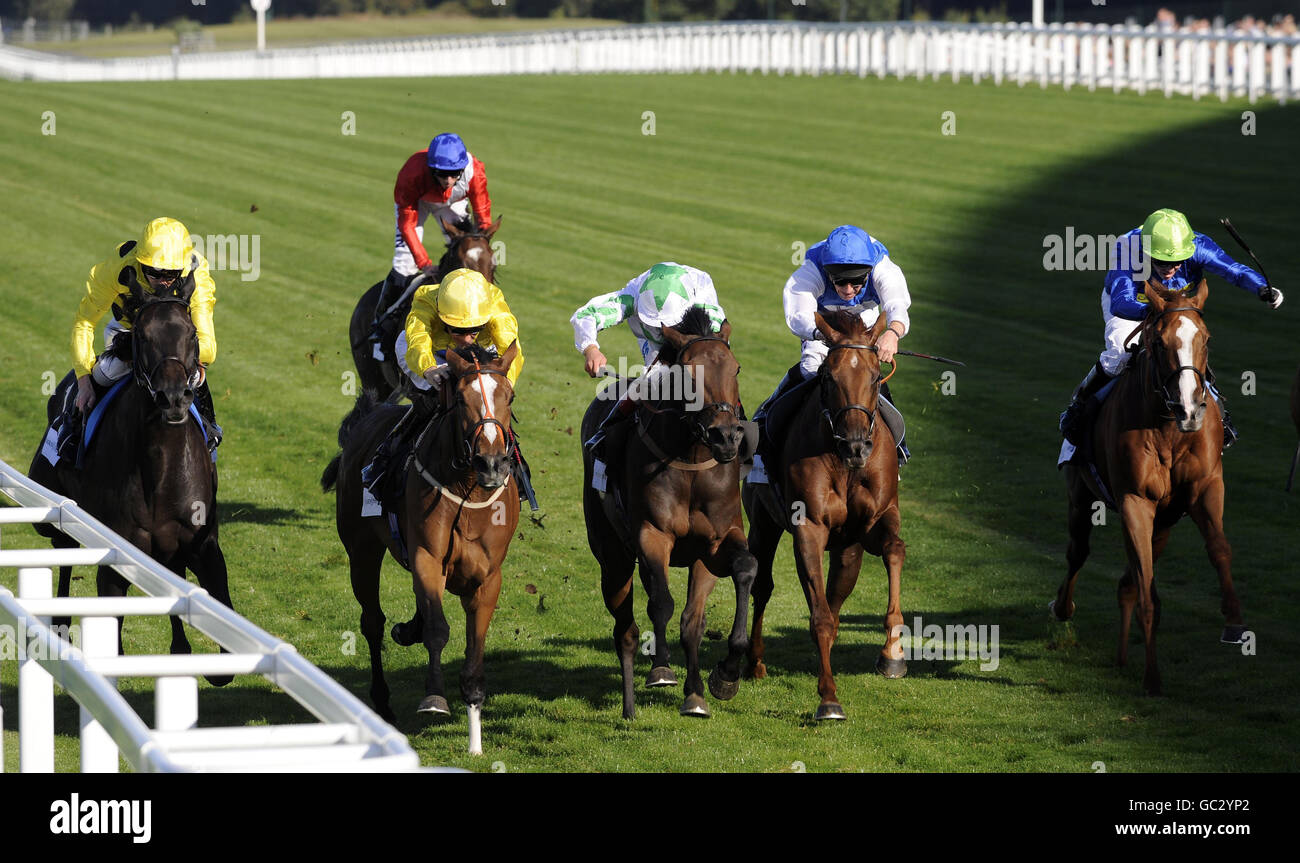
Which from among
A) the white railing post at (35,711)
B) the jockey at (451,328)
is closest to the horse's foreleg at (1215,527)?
the jockey at (451,328)

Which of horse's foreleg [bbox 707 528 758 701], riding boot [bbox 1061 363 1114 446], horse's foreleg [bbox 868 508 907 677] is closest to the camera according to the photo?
horse's foreleg [bbox 707 528 758 701]

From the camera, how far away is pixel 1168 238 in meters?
8.80

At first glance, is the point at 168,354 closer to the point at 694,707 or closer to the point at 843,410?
the point at 694,707

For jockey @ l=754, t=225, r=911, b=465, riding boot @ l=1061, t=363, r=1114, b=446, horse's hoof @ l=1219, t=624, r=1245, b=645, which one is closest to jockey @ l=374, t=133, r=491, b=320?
jockey @ l=754, t=225, r=911, b=465

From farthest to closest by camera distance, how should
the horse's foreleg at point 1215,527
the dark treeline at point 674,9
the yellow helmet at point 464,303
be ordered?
the dark treeline at point 674,9 < the horse's foreleg at point 1215,527 < the yellow helmet at point 464,303

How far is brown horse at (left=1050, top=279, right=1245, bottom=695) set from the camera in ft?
27.0

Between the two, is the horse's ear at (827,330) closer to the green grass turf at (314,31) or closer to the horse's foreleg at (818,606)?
the horse's foreleg at (818,606)

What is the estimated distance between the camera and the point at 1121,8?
54.7 metres

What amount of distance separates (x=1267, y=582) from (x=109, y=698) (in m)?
8.28

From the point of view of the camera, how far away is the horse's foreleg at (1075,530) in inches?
381

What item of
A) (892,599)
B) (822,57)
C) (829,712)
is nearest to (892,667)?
(892,599)

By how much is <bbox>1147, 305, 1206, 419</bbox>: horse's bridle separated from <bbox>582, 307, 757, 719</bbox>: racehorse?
2107 mm

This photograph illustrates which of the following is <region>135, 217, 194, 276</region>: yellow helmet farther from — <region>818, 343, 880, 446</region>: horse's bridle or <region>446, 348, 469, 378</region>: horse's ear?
<region>818, 343, 880, 446</region>: horse's bridle
